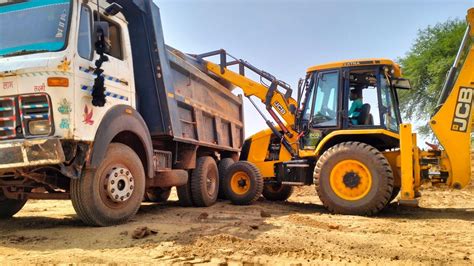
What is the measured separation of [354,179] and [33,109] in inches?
191

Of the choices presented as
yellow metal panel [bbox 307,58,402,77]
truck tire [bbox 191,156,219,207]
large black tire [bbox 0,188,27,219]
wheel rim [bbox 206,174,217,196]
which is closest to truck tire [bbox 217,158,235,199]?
wheel rim [bbox 206,174,217,196]

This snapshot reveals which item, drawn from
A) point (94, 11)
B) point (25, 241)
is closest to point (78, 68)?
point (94, 11)

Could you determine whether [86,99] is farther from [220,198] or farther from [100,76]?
[220,198]

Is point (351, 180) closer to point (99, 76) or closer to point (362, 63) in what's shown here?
point (362, 63)

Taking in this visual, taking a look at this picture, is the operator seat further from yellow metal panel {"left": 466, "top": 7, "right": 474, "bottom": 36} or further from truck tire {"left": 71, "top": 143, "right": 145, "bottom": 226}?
Result: truck tire {"left": 71, "top": 143, "right": 145, "bottom": 226}

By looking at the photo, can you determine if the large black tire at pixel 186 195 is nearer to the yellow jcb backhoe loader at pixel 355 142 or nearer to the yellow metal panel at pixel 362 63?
the yellow jcb backhoe loader at pixel 355 142

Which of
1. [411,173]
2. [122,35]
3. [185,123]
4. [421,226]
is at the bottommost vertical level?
[421,226]

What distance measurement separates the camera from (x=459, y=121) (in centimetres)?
656

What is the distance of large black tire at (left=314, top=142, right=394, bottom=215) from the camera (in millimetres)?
6473

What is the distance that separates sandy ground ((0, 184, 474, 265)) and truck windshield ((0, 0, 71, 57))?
213 cm

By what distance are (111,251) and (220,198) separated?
231 inches

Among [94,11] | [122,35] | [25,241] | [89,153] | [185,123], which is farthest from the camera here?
[185,123]

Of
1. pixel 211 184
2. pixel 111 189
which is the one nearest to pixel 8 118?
pixel 111 189

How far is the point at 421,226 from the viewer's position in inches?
214
